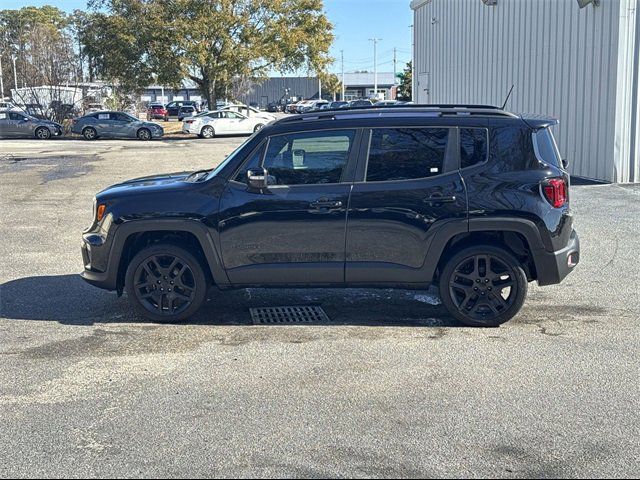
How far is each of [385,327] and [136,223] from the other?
90.2 inches

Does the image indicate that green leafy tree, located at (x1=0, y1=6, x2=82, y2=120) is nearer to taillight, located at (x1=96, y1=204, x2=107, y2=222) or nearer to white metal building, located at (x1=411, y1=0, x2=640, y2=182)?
white metal building, located at (x1=411, y1=0, x2=640, y2=182)

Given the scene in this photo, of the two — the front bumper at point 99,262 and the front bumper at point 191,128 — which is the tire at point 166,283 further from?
the front bumper at point 191,128

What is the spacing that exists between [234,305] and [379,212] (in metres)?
1.83

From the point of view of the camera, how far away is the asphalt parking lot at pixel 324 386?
396 centimetres

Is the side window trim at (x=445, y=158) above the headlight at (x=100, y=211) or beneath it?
above

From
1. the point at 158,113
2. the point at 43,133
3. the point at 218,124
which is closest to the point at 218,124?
the point at 218,124

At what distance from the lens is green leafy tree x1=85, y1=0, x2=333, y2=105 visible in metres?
40.5

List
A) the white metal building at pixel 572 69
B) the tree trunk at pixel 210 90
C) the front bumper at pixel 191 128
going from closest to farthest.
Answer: the white metal building at pixel 572 69
the front bumper at pixel 191 128
the tree trunk at pixel 210 90

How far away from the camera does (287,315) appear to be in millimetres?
6773

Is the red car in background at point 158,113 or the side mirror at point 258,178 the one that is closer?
the side mirror at point 258,178

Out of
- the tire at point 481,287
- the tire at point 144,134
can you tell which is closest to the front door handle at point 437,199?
the tire at point 481,287

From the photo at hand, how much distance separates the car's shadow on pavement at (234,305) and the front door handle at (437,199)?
1073 mm

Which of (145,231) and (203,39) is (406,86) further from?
(145,231)

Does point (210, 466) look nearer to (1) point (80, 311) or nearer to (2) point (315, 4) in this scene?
(1) point (80, 311)
